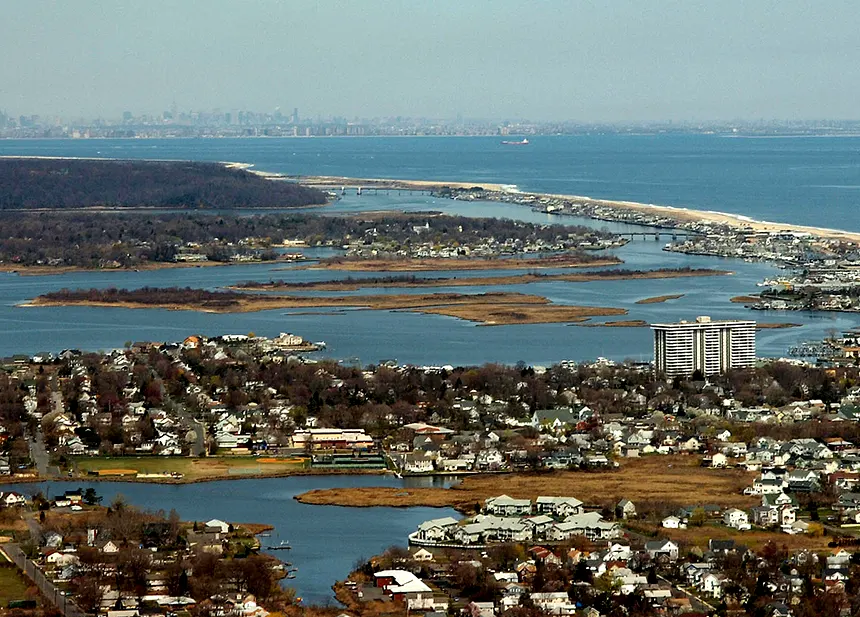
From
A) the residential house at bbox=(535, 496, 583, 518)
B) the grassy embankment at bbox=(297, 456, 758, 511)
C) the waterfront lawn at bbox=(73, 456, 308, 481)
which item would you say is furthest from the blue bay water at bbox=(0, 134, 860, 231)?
the residential house at bbox=(535, 496, 583, 518)

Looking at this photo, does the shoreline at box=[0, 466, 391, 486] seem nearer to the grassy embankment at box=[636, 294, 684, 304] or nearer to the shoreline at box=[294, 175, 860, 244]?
the grassy embankment at box=[636, 294, 684, 304]

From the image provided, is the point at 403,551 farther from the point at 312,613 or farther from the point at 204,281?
the point at 204,281

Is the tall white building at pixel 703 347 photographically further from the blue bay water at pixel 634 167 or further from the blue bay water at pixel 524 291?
the blue bay water at pixel 634 167

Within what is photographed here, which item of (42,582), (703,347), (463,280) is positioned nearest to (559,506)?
(42,582)

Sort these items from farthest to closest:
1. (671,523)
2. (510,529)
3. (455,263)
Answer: (455,263) → (671,523) → (510,529)

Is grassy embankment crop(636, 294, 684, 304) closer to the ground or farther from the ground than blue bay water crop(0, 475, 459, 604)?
closer to the ground

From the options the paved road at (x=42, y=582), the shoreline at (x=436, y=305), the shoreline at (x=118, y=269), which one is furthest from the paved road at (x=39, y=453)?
the shoreline at (x=118, y=269)

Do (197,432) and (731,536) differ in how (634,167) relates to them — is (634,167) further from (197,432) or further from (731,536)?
(731,536)
